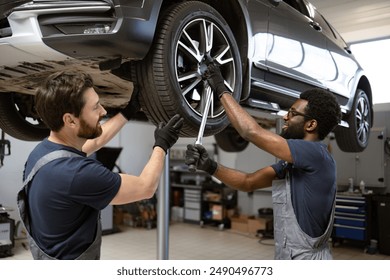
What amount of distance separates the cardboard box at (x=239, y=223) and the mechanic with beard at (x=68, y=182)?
429cm

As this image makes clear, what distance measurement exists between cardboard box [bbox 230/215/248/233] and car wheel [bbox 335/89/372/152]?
9.39 feet

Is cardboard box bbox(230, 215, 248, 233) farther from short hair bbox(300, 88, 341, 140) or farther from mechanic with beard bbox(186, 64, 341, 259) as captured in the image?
short hair bbox(300, 88, 341, 140)

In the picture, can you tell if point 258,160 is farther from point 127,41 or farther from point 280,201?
point 127,41

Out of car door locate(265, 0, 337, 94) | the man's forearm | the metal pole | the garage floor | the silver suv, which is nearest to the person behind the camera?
the silver suv

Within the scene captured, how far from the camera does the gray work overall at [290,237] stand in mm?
1224

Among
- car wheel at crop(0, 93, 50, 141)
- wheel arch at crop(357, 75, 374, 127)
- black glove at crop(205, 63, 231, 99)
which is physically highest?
wheel arch at crop(357, 75, 374, 127)

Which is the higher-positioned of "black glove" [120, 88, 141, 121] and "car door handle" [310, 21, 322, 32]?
"car door handle" [310, 21, 322, 32]

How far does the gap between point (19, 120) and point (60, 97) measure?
87cm

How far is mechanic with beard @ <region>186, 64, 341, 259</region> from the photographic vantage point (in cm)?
118

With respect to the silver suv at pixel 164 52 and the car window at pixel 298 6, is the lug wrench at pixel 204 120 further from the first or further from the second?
the car window at pixel 298 6

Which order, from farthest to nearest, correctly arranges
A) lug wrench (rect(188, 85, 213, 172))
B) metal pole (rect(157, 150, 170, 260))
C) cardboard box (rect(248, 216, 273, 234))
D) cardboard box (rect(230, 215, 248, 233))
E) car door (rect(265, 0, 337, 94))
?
cardboard box (rect(230, 215, 248, 233)) < cardboard box (rect(248, 216, 273, 234)) < metal pole (rect(157, 150, 170, 260)) < car door (rect(265, 0, 337, 94)) < lug wrench (rect(188, 85, 213, 172))

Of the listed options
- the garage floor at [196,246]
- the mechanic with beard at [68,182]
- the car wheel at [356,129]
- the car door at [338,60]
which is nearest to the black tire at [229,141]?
the car wheel at [356,129]

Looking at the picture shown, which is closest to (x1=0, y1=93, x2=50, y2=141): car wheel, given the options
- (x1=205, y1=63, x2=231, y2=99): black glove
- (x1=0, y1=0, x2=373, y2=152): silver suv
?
(x1=0, y1=0, x2=373, y2=152): silver suv

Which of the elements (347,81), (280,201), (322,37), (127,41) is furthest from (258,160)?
(127,41)
